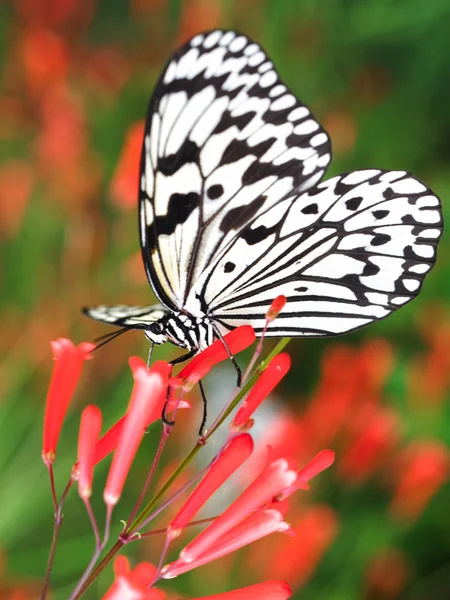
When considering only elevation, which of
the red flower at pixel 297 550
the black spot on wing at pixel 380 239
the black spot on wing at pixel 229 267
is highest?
the black spot on wing at pixel 380 239

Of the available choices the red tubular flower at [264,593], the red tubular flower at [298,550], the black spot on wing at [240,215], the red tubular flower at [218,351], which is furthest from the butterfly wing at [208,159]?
the red tubular flower at [298,550]

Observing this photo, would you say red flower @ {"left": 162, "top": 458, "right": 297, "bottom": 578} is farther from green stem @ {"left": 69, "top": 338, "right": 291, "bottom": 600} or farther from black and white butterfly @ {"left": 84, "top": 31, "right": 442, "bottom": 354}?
black and white butterfly @ {"left": 84, "top": 31, "right": 442, "bottom": 354}

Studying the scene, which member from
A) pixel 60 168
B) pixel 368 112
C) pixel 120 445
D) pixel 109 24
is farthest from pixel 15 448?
pixel 109 24

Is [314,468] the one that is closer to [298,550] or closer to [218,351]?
[218,351]

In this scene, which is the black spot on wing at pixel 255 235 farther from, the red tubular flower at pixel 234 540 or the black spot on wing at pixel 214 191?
the red tubular flower at pixel 234 540

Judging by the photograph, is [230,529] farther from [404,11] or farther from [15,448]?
[404,11]

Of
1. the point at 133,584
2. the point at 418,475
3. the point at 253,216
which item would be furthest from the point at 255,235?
the point at 418,475
